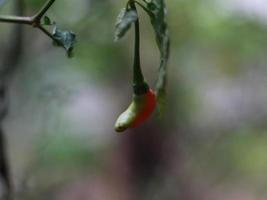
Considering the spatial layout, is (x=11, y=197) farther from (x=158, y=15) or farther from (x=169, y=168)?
(x=169, y=168)

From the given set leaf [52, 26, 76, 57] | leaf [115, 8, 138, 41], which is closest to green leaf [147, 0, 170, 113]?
leaf [115, 8, 138, 41]

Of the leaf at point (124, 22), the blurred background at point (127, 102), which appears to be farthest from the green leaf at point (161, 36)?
the blurred background at point (127, 102)

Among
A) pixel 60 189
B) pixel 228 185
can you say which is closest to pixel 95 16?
pixel 60 189

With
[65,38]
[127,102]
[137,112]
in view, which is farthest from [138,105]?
[127,102]

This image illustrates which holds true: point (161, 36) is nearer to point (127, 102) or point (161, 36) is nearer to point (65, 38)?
point (65, 38)

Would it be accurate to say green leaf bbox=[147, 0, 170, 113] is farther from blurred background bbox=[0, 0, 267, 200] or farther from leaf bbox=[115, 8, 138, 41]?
blurred background bbox=[0, 0, 267, 200]

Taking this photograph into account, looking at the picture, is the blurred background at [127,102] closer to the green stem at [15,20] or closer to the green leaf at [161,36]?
→ the green stem at [15,20]
